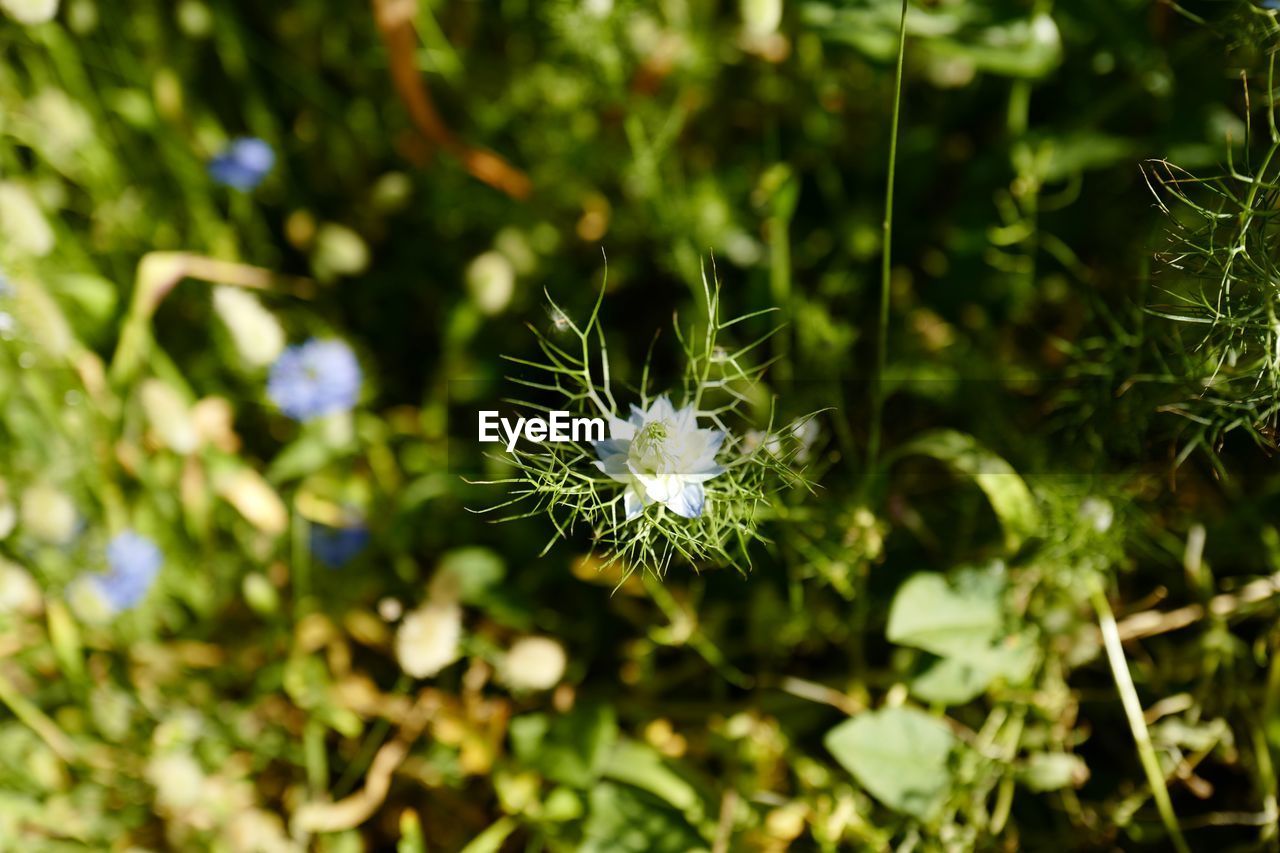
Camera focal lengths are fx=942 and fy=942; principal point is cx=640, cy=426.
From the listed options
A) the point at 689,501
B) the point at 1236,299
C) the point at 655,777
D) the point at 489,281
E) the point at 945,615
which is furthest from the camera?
the point at 489,281

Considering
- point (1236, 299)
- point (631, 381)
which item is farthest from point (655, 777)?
point (1236, 299)

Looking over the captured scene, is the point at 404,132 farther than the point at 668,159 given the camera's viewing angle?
Yes

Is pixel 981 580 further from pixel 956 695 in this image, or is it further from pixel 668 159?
pixel 668 159

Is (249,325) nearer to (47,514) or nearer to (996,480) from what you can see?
(47,514)

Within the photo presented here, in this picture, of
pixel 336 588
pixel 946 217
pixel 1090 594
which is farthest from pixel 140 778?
pixel 946 217

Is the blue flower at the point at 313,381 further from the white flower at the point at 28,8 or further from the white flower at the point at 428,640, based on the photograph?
the white flower at the point at 28,8

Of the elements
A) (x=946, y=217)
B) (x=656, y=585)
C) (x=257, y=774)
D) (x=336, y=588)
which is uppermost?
(x=946, y=217)

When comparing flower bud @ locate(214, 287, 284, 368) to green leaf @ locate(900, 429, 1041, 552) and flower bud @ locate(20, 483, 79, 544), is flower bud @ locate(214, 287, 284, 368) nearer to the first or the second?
flower bud @ locate(20, 483, 79, 544)
